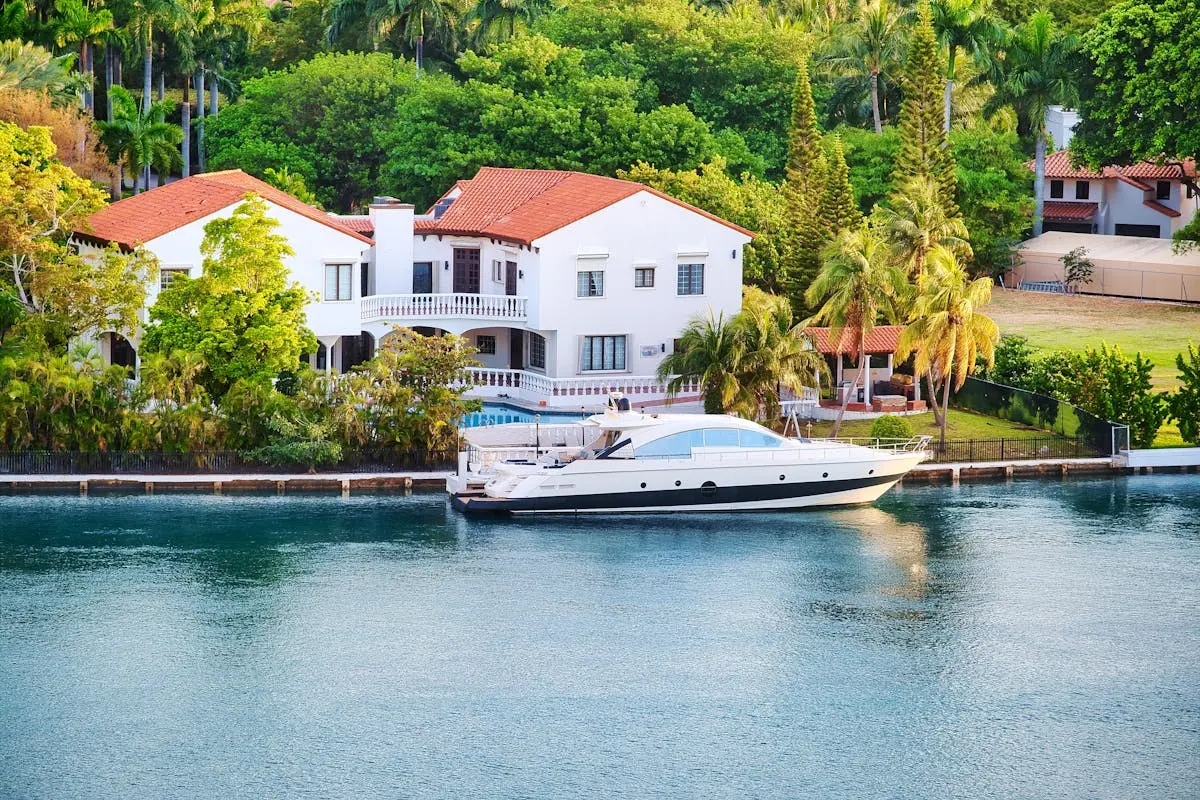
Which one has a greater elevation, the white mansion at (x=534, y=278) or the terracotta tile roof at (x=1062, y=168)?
the terracotta tile roof at (x=1062, y=168)

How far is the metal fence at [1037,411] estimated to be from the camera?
2884 inches

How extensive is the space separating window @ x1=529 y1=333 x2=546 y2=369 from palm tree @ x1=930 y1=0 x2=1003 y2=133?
37832mm

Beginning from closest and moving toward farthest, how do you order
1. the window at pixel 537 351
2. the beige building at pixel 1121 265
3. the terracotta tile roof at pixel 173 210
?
the terracotta tile roof at pixel 173 210 → the window at pixel 537 351 → the beige building at pixel 1121 265

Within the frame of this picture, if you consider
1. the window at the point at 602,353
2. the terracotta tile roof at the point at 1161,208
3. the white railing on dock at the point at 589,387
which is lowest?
the white railing on dock at the point at 589,387

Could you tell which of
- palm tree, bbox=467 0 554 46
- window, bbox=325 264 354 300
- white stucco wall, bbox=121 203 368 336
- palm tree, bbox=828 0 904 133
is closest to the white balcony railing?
window, bbox=325 264 354 300

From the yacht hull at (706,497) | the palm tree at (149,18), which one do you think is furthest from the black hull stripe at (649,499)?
the palm tree at (149,18)

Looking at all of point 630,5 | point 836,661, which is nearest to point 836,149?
point 630,5

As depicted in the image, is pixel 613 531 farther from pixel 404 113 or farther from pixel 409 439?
pixel 404 113

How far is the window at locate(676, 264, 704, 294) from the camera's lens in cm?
7912

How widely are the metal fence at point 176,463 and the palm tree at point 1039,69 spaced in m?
56.3

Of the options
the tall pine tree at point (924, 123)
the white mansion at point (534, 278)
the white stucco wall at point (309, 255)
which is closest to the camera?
the white stucco wall at point (309, 255)

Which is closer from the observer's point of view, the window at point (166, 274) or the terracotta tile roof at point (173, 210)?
the window at point (166, 274)

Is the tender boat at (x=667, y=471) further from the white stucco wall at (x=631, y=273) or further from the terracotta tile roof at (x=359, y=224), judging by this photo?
the terracotta tile roof at (x=359, y=224)

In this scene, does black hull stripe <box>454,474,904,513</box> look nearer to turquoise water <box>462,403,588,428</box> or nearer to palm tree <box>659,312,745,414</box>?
palm tree <box>659,312,745,414</box>
